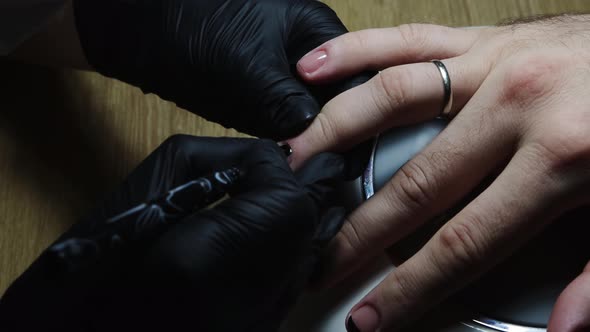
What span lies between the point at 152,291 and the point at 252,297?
9 centimetres

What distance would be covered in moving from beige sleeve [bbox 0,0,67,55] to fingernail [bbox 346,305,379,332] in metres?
0.51

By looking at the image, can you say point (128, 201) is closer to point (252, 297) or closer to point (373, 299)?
point (252, 297)

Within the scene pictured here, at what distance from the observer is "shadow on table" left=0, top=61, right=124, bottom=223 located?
693mm

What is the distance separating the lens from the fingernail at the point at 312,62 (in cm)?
62

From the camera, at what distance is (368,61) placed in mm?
642

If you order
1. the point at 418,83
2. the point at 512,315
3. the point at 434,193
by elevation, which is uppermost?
the point at 418,83

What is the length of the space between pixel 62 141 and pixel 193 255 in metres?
0.39

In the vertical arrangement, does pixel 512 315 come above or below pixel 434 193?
below

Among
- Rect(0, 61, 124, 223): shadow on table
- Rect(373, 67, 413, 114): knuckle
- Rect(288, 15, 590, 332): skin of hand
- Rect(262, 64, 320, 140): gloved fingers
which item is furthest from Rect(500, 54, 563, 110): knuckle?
Rect(0, 61, 124, 223): shadow on table

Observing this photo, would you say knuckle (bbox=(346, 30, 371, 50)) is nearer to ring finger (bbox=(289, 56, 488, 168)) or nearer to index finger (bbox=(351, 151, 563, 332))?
ring finger (bbox=(289, 56, 488, 168))

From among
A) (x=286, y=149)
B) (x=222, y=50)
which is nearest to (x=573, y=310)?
(x=286, y=149)

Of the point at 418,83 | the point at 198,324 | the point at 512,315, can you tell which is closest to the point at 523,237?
the point at 512,315

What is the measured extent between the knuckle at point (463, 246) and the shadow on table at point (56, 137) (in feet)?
1.34

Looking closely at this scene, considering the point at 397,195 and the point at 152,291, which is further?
the point at 397,195
